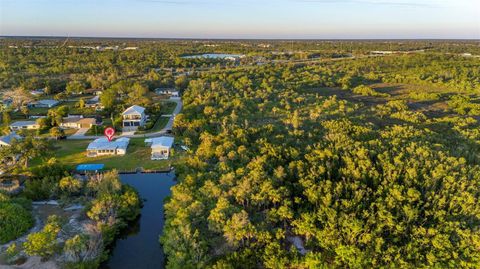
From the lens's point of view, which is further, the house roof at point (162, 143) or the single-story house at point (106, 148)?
the house roof at point (162, 143)

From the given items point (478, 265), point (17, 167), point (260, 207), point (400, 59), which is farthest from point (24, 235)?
point (400, 59)

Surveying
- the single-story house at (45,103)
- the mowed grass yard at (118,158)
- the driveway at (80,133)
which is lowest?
the mowed grass yard at (118,158)

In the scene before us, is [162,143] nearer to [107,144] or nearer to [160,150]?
[160,150]

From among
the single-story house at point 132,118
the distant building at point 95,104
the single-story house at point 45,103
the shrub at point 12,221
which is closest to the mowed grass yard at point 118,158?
the single-story house at point 132,118

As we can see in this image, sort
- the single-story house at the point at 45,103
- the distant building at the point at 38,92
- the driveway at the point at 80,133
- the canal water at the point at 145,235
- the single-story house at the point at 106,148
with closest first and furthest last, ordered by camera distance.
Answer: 1. the canal water at the point at 145,235
2. the single-story house at the point at 106,148
3. the driveway at the point at 80,133
4. the single-story house at the point at 45,103
5. the distant building at the point at 38,92

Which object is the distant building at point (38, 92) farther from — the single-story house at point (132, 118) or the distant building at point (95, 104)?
the single-story house at point (132, 118)

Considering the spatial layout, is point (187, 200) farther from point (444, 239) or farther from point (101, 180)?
point (444, 239)
